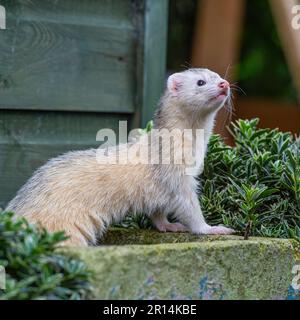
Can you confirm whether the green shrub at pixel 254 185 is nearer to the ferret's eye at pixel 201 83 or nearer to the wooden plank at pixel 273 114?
the ferret's eye at pixel 201 83

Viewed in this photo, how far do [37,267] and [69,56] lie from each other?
8.21ft

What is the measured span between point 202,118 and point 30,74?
4.41ft

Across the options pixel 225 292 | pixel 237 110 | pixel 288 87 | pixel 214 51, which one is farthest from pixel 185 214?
pixel 288 87

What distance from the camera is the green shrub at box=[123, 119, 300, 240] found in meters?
4.53

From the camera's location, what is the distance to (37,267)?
3318 mm

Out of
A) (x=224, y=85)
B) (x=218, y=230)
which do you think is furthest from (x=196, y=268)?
(x=224, y=85)

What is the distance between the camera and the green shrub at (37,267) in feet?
10.6

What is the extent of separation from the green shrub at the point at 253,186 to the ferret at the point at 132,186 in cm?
20

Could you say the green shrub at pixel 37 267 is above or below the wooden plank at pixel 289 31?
below

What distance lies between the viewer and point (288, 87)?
43.7ft

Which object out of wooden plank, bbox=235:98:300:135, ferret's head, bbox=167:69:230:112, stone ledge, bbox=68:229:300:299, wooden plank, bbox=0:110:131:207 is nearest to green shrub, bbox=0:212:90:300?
stone ledge, bbox=68:229:300:299

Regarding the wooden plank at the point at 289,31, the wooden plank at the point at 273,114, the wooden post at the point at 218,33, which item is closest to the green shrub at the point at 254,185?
the wooden plank at the point at 289,31

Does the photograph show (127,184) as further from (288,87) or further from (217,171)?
(288,87)

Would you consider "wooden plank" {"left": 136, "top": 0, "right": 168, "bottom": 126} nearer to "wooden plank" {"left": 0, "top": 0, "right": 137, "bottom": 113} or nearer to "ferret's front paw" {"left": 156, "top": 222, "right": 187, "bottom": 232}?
"wooden plank" {"left": 0, "top": 0, "right": 137, "bottom": 113}
